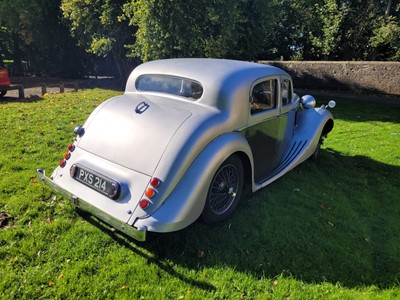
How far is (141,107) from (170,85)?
583 mm

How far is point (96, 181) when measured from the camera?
3232mm

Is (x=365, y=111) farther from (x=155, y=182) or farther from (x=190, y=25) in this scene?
(x=155, y=182)

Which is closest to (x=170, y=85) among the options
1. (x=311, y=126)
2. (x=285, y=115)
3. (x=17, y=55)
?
(x=285, y=115)

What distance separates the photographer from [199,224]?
3.56 metres

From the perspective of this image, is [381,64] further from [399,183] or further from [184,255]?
[184,255]

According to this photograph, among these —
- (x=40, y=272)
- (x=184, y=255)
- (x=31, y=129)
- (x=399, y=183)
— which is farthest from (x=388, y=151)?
(x=31, y=129)

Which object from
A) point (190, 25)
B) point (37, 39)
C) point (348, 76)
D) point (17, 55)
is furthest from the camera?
point (17, 55)

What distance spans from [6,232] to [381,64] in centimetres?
1395

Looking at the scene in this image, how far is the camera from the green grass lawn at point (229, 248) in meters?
2.72

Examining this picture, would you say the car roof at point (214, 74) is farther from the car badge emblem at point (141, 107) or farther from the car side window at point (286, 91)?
the car badge emblem at point (141, 107)

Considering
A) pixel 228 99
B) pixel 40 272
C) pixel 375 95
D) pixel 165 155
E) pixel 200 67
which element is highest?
pixel 200 67

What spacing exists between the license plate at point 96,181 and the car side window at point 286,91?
2.74 metres

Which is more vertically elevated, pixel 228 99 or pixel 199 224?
pixel 228 99

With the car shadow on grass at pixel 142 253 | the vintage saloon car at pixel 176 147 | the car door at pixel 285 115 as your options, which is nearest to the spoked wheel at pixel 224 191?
the vintage saloon car at pixel 176 147
